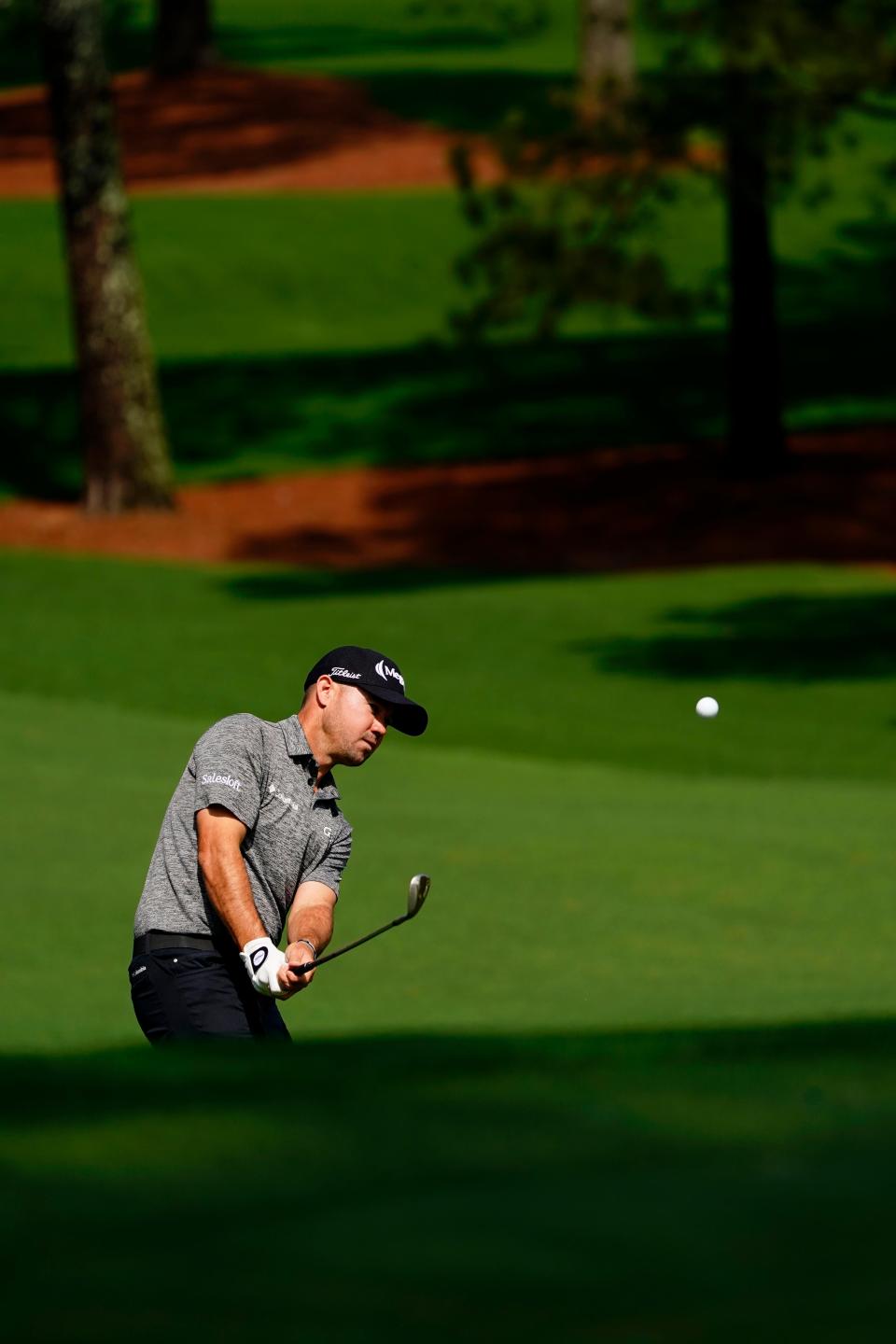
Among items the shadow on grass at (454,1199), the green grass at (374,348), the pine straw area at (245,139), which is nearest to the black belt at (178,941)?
the shadow on grass at (454,1199)

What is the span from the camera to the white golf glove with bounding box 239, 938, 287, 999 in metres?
6.54

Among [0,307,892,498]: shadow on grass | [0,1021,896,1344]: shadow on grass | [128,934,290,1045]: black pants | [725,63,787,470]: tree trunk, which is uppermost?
[0,307,892,498]: shadow on grass

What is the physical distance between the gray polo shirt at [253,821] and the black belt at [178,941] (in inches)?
0.7

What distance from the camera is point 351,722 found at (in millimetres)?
7059

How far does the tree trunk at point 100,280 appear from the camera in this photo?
29.0m

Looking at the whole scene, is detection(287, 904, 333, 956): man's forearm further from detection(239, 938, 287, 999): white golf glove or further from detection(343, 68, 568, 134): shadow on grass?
detection(343, 68, 568, 134): shadow on grass

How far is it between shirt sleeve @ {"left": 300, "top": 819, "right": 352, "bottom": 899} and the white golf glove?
2.05ft

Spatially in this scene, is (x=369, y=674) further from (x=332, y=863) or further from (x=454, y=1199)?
(x=454, y=1199)

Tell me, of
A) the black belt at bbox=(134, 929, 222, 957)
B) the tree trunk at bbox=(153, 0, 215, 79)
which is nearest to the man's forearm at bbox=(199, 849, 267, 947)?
the black belt at bbox=(134, 929, 222, 957)

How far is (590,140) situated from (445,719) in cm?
943

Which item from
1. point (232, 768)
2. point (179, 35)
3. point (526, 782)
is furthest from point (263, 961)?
point (179, 35)

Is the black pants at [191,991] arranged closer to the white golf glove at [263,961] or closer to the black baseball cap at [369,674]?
the white golf glove at [263,961]

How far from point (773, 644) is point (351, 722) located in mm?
15452

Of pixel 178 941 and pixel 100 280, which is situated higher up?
pixel 100 280
